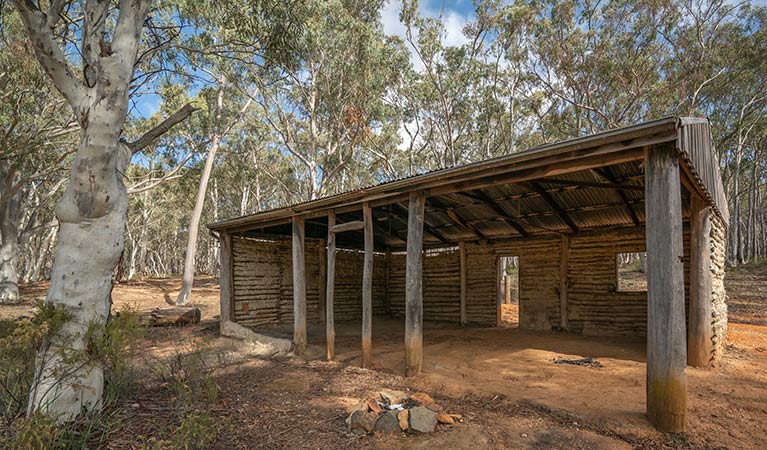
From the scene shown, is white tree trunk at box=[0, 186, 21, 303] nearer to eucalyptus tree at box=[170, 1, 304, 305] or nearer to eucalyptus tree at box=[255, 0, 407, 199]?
eucalyptus tree at box=[170, 1, 304, 305]

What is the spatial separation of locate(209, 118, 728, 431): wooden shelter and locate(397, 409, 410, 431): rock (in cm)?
184

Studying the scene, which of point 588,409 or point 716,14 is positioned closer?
point 588,409

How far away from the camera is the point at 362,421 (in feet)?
12.8

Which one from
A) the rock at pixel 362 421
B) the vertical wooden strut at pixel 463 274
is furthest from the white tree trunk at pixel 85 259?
the vertical wooden strut at pixel 463 274

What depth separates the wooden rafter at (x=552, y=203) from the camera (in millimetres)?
7234

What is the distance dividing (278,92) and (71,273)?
15.7m

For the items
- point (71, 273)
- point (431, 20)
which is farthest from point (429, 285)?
point (431, 20)

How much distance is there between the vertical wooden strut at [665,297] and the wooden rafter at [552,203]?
3234mm

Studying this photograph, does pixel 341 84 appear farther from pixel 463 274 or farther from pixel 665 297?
pixel 665 297

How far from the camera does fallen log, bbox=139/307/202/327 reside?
10133 millimetres

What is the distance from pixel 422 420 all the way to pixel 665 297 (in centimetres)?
254

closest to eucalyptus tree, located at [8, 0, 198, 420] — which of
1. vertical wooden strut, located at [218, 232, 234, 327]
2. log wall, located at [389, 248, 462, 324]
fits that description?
vertical wooden strut, located at [218, 232, 234, 327]

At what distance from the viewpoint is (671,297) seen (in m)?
3.64

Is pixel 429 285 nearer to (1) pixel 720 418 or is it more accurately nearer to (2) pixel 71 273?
(1) pixel 720 418
